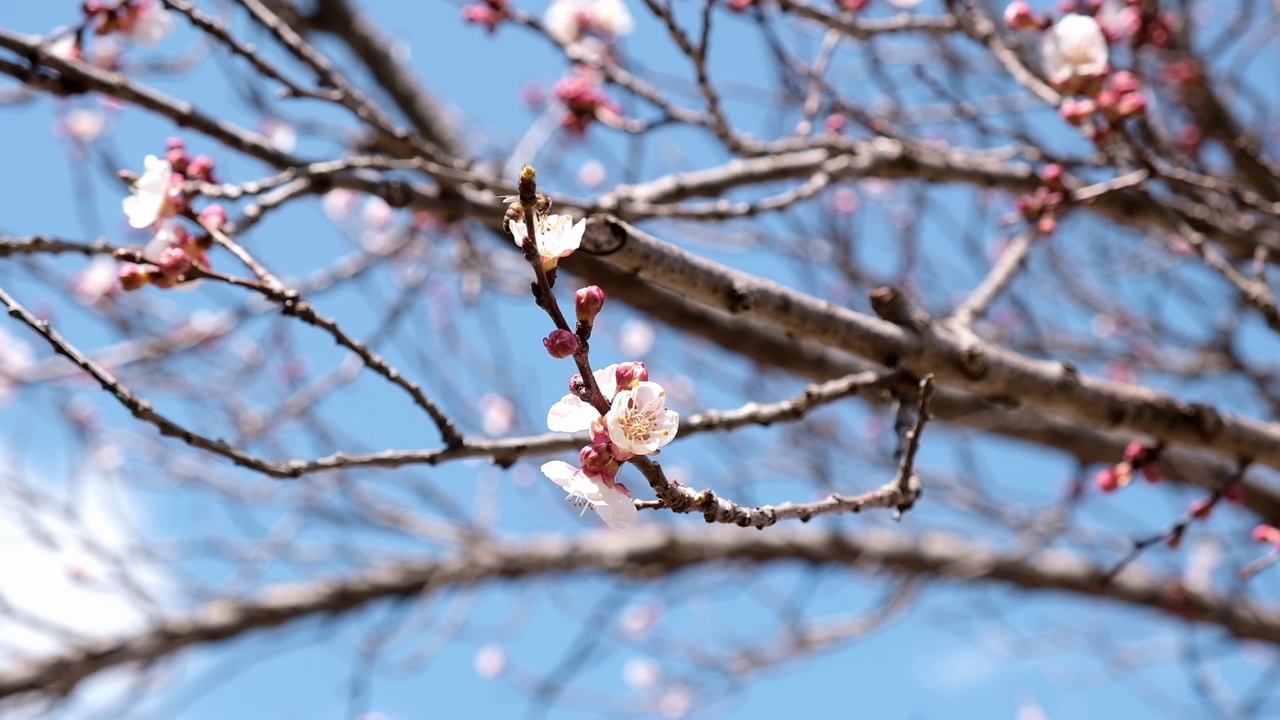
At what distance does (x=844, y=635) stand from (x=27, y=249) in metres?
2.89

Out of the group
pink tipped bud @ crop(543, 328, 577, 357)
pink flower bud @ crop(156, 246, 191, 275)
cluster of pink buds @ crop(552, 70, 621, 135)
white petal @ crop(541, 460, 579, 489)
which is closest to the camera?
pink tipped bud @ crop(543, 328, 577, 357)

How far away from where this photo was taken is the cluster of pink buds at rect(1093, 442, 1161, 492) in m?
1.87

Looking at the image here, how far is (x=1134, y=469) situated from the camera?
1.89 m

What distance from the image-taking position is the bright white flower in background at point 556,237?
3.17 feet

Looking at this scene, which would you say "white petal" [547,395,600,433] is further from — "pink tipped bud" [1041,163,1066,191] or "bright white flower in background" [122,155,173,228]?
"pink tipped bud" [1041,163,1066,191]

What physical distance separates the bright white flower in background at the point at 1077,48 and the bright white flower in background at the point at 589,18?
5.00 feet

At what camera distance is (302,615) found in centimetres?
392

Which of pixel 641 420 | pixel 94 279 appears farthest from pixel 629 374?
pixel 94 279

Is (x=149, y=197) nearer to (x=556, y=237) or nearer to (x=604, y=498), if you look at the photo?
(x=556, y=237)

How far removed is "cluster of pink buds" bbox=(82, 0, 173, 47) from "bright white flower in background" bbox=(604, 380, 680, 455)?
4.62ft

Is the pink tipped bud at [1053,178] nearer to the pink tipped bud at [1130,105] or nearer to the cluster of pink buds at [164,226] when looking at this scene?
the pink tipped bud at [1130,105]

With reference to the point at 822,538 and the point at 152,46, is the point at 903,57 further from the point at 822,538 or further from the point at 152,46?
the point at 152,46

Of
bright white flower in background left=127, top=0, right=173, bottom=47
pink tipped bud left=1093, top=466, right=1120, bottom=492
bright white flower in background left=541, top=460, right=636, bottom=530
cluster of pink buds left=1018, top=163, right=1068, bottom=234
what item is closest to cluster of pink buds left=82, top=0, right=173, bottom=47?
bright white flower in background left=127, top=0, right=173, bottom=47

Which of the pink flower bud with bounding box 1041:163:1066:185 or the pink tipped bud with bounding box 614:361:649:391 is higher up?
the pink flower bud with bounding box 1041:163:1066:185
